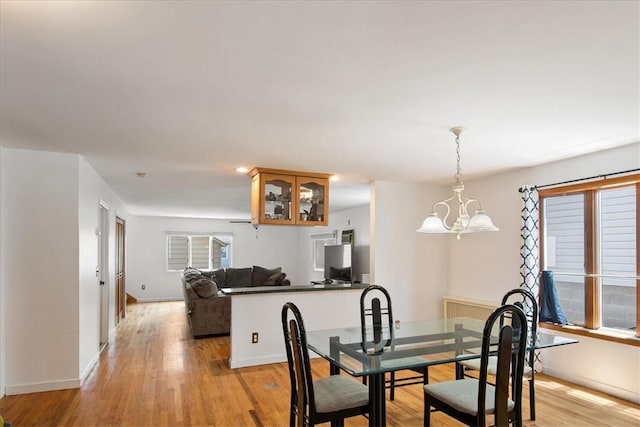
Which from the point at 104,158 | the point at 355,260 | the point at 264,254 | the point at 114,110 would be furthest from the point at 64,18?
the point at 264,254

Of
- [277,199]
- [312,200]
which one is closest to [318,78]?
[277,199]

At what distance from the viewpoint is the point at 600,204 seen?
3861 millimetres

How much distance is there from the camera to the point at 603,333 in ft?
12.2

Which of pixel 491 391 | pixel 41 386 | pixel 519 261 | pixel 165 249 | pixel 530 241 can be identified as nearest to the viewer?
pixel 491 391

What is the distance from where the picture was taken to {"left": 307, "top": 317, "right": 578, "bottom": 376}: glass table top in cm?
238

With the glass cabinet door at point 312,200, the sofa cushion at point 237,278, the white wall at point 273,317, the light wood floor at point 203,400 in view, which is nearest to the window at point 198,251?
the sofa cushion at point 237,278

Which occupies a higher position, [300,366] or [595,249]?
[595,249]

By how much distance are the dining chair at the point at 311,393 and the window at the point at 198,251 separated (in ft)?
29.9

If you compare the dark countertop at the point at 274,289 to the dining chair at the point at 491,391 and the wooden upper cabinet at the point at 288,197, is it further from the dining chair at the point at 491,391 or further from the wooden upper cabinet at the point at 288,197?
the dining chair at the point at 491,391

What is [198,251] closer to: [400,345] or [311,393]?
[400,345]

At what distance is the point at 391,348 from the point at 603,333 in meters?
2.36

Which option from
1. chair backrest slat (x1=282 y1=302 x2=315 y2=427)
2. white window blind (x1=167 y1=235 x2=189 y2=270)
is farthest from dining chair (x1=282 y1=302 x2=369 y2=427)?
white window blind (x1=167 y1=235 x2=189 y2=270)

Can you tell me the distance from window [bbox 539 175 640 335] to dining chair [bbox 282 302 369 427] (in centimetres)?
268

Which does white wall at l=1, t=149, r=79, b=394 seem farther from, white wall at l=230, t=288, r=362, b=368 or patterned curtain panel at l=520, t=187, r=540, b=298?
patterned curtain panel at l=520, t=187, r=540, b=298
